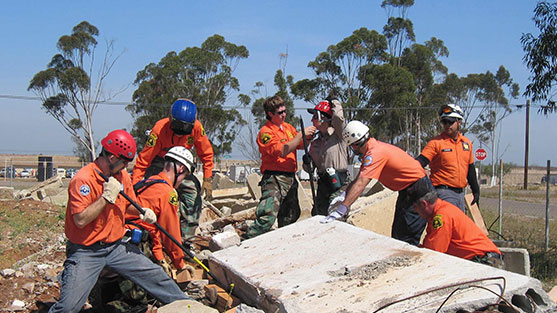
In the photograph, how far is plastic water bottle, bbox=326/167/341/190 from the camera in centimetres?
575

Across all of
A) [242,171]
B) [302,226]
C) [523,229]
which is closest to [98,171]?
[302,226]

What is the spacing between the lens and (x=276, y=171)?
5.87 m

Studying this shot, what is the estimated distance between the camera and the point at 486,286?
10.5 ft

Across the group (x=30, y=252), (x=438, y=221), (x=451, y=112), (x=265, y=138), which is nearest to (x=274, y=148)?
(x=265, y=138)

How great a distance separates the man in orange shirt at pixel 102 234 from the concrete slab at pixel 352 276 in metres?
0.68

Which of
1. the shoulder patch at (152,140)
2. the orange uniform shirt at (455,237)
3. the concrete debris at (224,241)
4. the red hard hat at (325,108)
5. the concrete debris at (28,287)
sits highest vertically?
the red hard hat at (325,108)

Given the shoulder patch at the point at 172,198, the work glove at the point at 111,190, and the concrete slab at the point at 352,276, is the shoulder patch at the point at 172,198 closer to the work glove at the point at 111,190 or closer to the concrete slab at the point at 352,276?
the concrete slab at the point at 352,276

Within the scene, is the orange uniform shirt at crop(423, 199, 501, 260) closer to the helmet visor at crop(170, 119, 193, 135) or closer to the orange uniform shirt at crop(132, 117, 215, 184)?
the helmet visor at crop(170, 119, 193, 135)

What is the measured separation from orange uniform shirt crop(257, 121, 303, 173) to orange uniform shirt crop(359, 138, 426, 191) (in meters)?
1.24

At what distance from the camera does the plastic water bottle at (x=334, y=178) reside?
18.9ft

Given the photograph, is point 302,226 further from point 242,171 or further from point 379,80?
point 242,171

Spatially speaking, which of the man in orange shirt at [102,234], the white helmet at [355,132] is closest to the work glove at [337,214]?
the white helmet at [355,132]

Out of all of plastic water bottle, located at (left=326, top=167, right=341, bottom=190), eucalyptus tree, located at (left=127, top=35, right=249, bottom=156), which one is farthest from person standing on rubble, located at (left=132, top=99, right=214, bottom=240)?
eucalyptus tree, located at (left=127, top=35, right=249, bottom=156)

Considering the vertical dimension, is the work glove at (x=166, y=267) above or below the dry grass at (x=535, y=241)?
above
